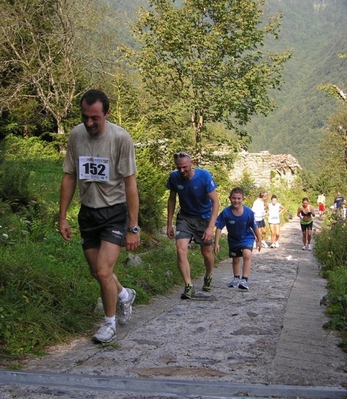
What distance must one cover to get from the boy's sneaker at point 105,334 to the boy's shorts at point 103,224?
26.3 inches

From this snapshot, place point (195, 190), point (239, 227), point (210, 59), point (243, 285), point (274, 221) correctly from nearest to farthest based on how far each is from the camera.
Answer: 1. point (195, 190)
2. point (243, 285)
3. point (239, 227)
4. point (274, 221)
5. point (210, 59)

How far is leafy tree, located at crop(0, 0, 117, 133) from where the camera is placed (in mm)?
25406

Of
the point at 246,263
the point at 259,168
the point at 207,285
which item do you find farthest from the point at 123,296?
the point at 259,168

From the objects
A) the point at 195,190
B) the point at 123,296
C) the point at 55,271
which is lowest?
the point at 123,296

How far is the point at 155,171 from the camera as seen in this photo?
11227 millimetres

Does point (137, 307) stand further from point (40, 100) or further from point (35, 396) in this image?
point (40, 100)

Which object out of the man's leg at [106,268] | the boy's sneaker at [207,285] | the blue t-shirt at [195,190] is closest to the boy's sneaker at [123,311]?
the man's leg at [106,268]

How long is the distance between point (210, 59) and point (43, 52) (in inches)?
413

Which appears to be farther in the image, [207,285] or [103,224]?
[207,285]

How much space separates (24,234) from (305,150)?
390 ft

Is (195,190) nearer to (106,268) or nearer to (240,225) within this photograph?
(240,225)

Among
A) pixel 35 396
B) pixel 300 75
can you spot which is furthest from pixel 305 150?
pixel 35 396

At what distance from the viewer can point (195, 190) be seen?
262 inches

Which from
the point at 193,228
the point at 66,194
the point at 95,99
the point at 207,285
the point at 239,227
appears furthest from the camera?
the point at 239,227
